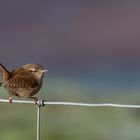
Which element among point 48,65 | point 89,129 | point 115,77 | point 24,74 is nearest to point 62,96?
point 89,129

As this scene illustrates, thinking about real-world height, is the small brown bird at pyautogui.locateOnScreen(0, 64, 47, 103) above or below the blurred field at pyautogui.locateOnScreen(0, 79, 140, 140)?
below

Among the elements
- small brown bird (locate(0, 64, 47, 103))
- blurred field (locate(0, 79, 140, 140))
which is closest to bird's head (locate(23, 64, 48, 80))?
small brown bird (locate(0, 64, 47, 103))

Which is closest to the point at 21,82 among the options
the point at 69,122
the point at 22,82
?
the point at 22,82

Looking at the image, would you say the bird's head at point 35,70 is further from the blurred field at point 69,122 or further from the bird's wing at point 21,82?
the blurred field at point 69,122

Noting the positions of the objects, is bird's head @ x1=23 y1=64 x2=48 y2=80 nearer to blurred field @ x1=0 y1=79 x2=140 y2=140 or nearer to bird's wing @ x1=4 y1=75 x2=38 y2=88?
bird's wing @ x1=4 y1=75 x2=38 y2=88

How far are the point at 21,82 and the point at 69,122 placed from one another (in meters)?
3.13

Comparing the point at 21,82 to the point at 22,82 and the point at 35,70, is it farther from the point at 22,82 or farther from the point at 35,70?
the point at 35,70

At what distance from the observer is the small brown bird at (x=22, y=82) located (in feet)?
16.2

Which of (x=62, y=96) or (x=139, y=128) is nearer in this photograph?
(x=139, y=128)

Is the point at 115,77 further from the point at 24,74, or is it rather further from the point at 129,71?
the point at 24,74

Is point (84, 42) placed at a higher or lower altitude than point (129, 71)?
higher

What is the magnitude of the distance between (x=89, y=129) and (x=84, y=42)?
5.46m

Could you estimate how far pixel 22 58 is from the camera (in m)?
11.2

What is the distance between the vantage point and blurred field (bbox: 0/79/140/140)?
24.3 feet
